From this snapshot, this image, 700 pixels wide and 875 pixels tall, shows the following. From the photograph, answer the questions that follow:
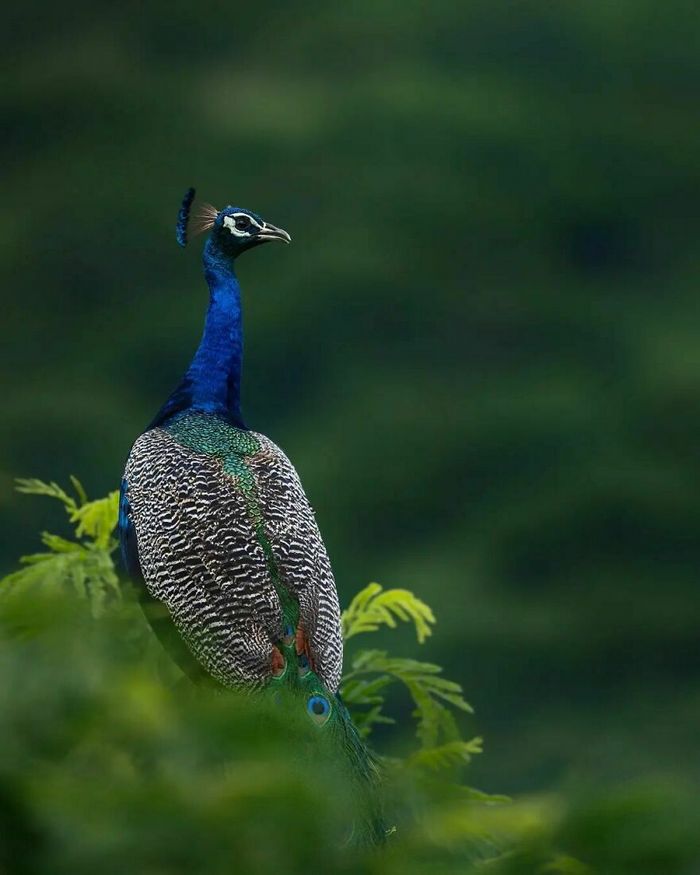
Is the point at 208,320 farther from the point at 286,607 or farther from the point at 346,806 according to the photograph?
the point at 346,806

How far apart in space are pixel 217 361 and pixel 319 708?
0.84 meters

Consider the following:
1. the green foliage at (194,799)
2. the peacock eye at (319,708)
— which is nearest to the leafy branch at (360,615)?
the peacock eye at (319,708)

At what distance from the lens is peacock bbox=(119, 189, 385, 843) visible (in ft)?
5.54

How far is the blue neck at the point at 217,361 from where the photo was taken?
2.26 meters

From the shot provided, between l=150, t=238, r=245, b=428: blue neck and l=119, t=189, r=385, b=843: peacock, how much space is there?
0.27 ft

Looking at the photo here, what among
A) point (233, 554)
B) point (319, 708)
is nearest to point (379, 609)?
point (233, 554)

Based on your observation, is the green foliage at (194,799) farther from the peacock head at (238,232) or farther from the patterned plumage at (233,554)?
the peacock head at (238,232)

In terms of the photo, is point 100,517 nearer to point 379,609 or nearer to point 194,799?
point 379,609

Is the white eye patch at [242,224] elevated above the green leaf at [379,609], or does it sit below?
above

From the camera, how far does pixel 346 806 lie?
0.29 metres

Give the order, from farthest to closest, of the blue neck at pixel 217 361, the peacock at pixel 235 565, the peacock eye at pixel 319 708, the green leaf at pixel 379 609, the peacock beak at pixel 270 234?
the peacock beak at pixel 270 234 → the blue neck at pixel 217 361 → the green leaf at pixel 379 609 → the peacock at pixel 235 565 → the peacock eye at pixel 319 708

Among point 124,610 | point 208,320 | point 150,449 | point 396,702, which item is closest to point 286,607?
point 150,449

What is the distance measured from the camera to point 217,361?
2.32 meters

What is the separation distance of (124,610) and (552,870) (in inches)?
5.1
